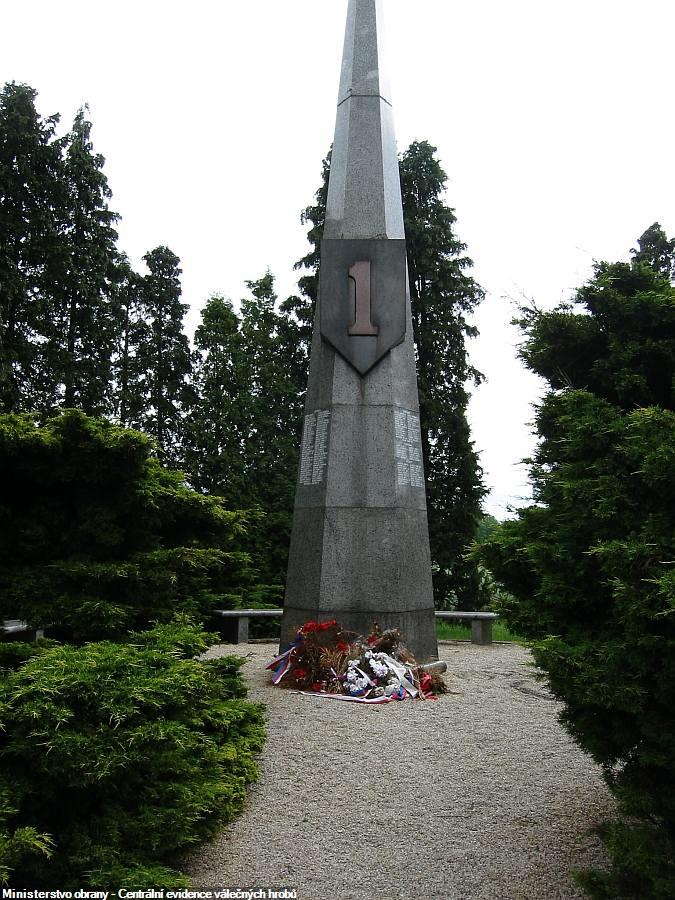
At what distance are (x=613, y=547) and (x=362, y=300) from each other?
234 inches

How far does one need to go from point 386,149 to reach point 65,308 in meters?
11.7

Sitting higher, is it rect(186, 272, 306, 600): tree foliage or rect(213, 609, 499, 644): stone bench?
rect(186, 272, 306, 600): tree foliage

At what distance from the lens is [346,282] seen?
330 inches

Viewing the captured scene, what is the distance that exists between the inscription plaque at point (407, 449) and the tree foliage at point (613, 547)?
4.25 meters

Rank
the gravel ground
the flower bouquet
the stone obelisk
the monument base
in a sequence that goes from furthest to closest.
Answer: the stone obelisk → the monument base → the flower bouquet → the gravel ground

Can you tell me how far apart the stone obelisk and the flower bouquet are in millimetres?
244

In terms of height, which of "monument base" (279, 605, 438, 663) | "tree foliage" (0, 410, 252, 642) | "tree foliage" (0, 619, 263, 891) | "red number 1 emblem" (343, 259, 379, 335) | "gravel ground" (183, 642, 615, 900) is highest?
"red number 1 emblem" (343, 259, 379, 335)

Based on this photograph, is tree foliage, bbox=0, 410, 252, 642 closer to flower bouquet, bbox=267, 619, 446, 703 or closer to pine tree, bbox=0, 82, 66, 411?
flower bouquet, bbox=267, 619, 446, 703

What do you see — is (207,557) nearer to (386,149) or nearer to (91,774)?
(91,774)

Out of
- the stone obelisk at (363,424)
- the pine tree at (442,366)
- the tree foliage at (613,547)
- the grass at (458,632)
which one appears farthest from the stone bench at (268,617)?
the tree foliage at (613,547)

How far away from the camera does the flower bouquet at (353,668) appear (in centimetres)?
702

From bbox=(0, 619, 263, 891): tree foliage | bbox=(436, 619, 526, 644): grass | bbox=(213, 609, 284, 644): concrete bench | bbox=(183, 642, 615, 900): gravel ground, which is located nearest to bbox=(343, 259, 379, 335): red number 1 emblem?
bbox=(183, 642, 615, 900): gravel ground

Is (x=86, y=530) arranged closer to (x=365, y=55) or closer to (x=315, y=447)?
(x=315, y=447)

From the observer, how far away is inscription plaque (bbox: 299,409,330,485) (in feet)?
27.2
